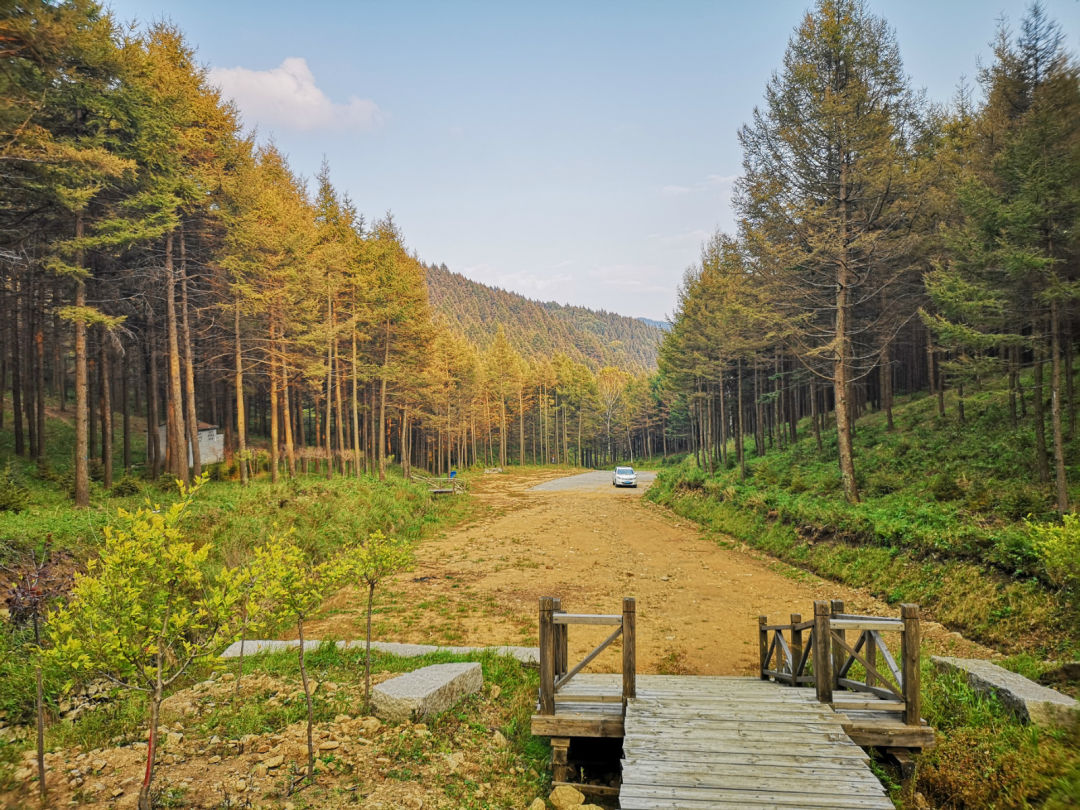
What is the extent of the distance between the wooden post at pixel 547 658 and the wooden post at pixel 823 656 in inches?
124

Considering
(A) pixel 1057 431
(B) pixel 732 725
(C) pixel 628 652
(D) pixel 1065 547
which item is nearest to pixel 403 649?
(C) pixel 628 652

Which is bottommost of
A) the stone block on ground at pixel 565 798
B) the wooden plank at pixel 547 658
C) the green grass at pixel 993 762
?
the stone block on ground at pixel 565 798

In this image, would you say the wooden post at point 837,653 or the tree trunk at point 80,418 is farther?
the tree trunk at point 80,418

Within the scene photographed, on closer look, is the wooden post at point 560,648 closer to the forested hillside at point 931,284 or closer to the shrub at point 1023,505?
the forested hillside at point 931,284

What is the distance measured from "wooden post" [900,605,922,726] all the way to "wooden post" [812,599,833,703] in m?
0.73

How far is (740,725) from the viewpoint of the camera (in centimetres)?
542

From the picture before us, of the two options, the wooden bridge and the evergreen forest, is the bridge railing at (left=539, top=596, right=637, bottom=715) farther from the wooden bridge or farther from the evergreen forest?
the evergreen forest

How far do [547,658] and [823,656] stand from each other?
3290 millimetres

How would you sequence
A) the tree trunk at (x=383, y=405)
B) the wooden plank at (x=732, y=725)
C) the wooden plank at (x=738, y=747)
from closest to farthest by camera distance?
1. the wooden plank at (x=738, y=747)
2. the wooden plank at (x=732, y=725)
3. the tree trunk at (x=383, y=405)

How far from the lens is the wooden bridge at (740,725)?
4457mm

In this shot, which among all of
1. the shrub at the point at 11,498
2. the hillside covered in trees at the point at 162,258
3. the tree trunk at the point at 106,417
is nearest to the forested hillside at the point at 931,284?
the hillside covered in trees at the point at 162,258

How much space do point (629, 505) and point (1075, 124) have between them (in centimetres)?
2350

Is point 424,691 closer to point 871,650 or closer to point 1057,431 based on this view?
point 871,650

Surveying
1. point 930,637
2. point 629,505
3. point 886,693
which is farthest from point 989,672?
point 629,505
